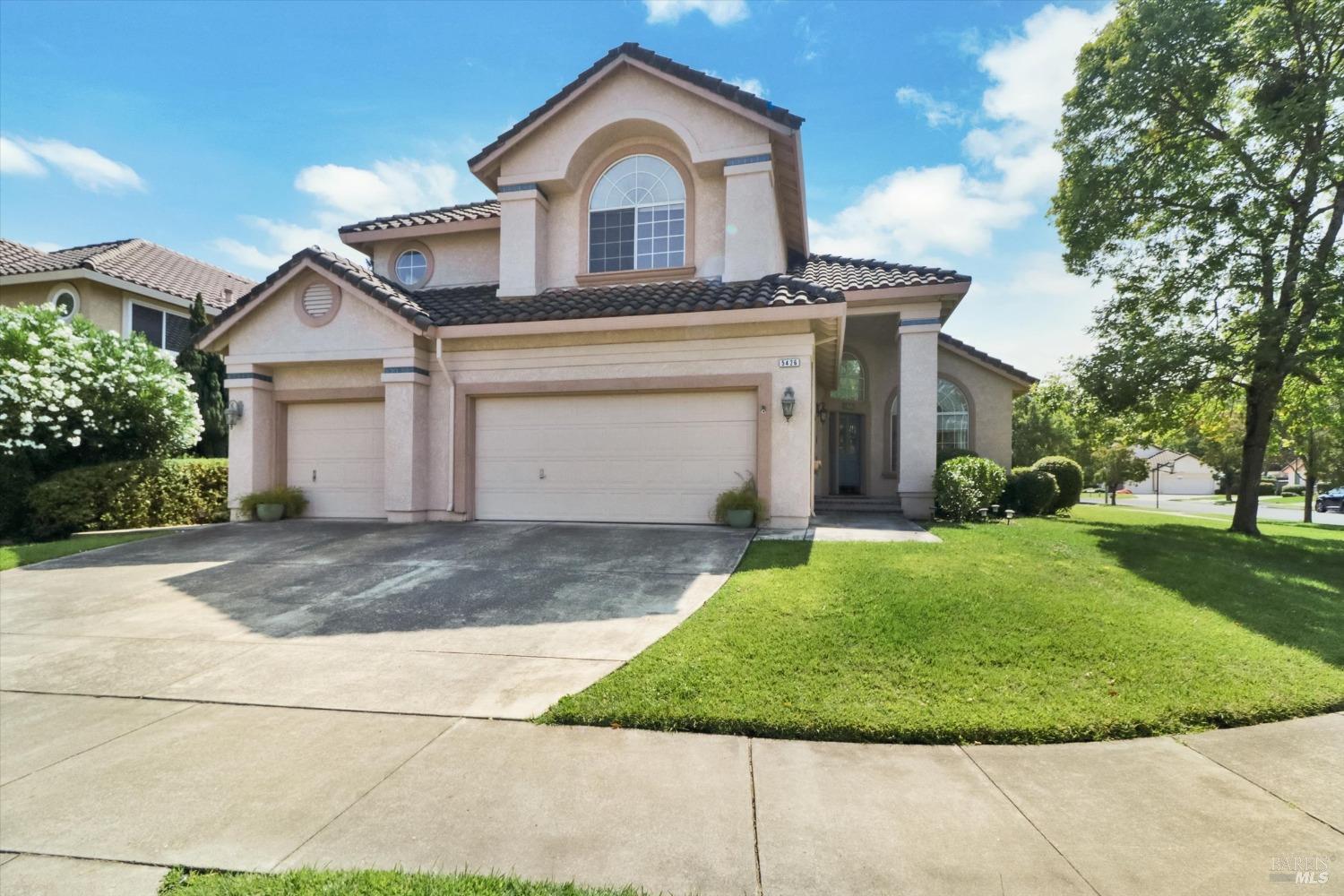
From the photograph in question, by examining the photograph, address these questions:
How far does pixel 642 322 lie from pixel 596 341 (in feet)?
3.58

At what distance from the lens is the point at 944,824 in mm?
2953

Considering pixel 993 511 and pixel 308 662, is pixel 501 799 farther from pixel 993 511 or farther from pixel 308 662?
pixel 993 511

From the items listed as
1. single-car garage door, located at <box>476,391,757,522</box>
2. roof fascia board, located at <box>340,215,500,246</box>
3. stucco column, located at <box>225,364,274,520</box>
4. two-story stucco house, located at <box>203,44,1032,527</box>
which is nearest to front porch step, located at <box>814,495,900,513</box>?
two-story stucco house, located at <box>203,44,1032,527</box>

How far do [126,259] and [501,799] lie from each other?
25.3 meters

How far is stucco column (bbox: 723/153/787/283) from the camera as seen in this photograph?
1135 cm

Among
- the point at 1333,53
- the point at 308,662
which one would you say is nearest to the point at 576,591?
the point at 308,662

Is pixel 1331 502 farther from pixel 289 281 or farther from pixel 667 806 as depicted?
pixel 289 281

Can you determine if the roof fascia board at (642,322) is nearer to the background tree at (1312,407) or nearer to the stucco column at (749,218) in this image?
the stucco column at (749,218)

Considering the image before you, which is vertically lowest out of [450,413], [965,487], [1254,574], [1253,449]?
[1254,574]

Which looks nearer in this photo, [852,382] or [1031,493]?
[1031,493]

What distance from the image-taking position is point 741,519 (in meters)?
9.95

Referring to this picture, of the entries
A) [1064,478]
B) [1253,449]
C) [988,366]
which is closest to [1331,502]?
[1064,478]

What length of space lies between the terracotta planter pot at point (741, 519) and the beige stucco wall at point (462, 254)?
8.06m

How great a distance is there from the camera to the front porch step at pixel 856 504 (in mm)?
14584
